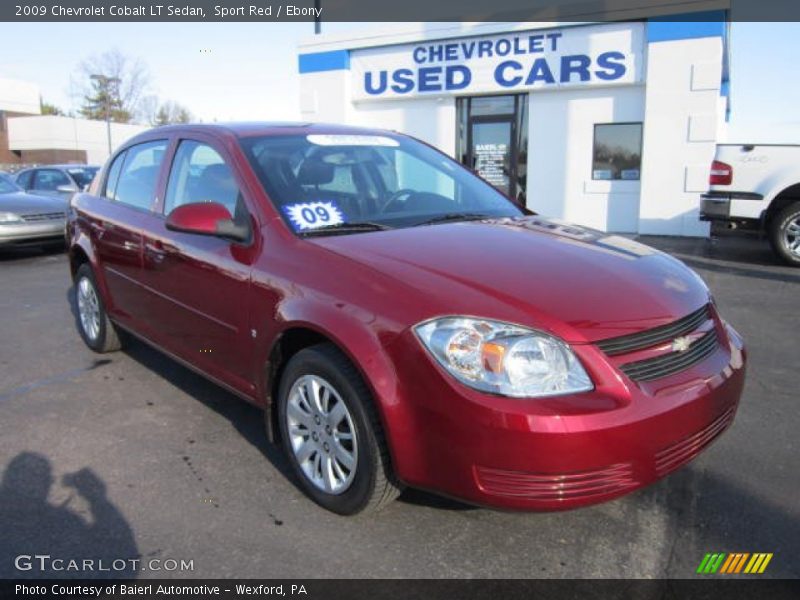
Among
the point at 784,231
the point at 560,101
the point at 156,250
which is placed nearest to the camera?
the point at 156,250

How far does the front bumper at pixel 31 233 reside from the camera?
9.95m

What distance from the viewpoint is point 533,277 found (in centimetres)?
258

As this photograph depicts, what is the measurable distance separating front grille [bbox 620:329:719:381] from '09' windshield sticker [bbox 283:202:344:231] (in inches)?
59.5

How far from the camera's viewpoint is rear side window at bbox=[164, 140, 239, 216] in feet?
11.1

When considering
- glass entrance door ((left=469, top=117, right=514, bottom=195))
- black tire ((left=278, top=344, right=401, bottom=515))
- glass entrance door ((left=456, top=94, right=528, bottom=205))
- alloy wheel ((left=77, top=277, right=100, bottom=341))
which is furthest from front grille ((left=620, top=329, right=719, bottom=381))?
glass entrance door ((left=469, top=117, right=514, bottom=195))

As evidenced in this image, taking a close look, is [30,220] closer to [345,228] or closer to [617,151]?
[345,228]

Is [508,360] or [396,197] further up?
[396,197]

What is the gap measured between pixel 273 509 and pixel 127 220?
233cm

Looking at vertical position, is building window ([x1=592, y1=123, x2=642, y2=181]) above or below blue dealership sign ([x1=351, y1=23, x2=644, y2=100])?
below

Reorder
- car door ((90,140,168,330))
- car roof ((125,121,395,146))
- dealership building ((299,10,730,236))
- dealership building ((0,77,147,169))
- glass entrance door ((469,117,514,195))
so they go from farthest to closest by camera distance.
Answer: dealership building ((0,77,147,169))
glass entrance door ((469,117,514,195))
dealership building ((299,10,730,236))
car door ((90,140,168,330))
car roof ((125,121,395,146))

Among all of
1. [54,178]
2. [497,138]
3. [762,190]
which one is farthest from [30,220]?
[762,190]

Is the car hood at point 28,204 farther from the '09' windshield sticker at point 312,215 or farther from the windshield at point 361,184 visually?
the '09' windshield sticker at point 312,215

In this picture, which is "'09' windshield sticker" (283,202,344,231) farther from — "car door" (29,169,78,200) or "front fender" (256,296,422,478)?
"car door" (29,169,78,200)

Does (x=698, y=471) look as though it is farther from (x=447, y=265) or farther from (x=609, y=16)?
(x=609, y=16)
